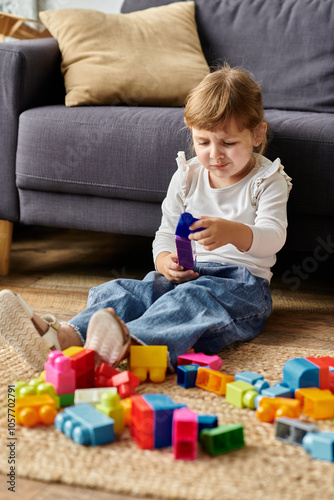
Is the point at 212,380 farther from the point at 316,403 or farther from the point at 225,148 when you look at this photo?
the point at 225,148

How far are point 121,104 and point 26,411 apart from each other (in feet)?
3.97

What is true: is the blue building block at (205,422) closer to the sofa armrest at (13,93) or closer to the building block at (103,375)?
the building block at (103,375)

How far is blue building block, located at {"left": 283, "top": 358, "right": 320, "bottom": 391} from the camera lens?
3.15 ft

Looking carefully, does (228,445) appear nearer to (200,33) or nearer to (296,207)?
(296,207)

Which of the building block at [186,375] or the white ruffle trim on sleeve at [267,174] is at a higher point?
the white ruffle trim on sleeve at [267,174]

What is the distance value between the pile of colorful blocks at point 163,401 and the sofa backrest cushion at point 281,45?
1110mm

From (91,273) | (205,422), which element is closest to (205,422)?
(205,422)

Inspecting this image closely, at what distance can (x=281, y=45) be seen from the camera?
6.34 ft

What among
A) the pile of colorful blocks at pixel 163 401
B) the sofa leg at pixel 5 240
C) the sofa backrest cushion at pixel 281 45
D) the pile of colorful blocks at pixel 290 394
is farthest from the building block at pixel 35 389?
the sofa backrest cushion at pixel 281 45

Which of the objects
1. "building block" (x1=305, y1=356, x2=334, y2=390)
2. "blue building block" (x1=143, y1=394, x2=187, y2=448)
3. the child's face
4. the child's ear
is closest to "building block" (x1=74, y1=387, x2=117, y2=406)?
"blue building block" (x1=143, y1=394, x2=187, y2=448)

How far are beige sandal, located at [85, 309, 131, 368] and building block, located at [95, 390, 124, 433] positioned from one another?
149 mm

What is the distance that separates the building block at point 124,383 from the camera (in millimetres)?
954

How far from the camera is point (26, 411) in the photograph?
0.87 metres

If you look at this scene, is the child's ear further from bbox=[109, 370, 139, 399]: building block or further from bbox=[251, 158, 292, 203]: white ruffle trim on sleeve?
bbox=[109, 370, 139, 399]: building block
